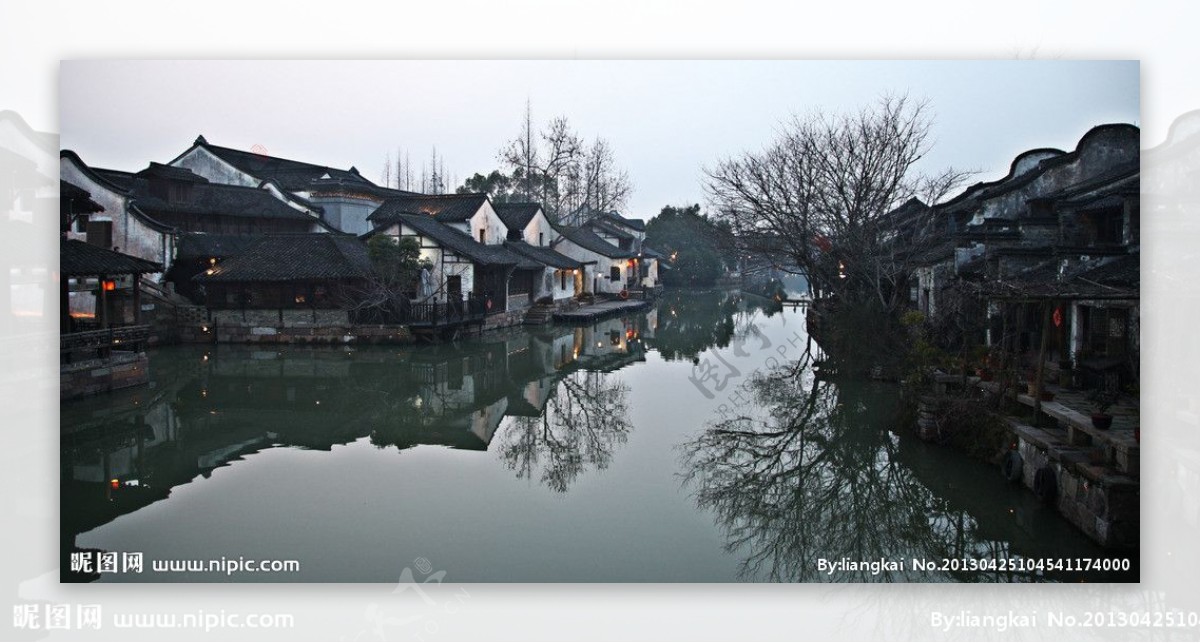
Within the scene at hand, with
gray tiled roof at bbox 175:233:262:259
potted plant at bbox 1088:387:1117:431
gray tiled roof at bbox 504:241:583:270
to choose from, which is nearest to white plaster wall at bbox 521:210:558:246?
gray tiled roof at bbox 504:241:583:270

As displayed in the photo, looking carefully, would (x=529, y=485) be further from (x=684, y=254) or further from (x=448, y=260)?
(x=684, y=254)

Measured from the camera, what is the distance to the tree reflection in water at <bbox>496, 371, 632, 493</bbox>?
8.95m

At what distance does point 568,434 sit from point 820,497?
3.77m

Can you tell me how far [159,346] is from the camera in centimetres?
1925

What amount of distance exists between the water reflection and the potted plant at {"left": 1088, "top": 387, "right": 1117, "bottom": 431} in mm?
962

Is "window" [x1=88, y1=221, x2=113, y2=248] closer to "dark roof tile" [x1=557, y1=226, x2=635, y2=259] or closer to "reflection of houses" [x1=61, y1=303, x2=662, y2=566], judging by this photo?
"reflection of houses" [x1=61, y1=303, x2=662, y2=566]

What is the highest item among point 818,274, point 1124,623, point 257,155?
point 257,155

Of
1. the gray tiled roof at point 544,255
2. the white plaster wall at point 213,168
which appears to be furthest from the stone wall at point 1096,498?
the white plaster wall at point 213,168

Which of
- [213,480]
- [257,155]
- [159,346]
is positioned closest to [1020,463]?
[213,480]

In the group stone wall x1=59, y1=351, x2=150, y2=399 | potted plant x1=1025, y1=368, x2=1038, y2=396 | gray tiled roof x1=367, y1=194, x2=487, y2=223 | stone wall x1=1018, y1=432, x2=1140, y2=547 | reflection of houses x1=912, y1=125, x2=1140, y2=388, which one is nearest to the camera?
stone wall x1=1018, y1=432, x2=1140, y2=547

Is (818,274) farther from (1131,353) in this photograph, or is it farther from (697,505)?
(697,505)

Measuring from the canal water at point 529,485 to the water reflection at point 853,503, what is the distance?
1.1 inches

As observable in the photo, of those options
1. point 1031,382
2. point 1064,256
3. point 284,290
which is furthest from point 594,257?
point 1031,382

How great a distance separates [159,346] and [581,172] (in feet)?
79.7
